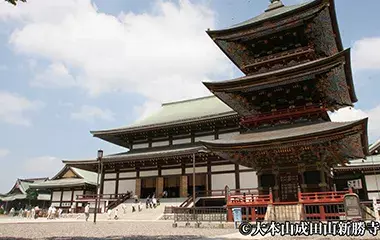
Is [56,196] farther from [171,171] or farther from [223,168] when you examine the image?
[223,168]

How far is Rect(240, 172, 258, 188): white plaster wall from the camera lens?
1049 inches

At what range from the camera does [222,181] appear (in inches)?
1111

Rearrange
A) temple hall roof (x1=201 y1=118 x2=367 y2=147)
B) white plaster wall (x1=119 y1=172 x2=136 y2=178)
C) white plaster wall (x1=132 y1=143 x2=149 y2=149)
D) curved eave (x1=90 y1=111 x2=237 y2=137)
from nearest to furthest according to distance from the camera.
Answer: temple hall roof (x1=201 y1=118 x2=367 y2=147) < curved eave (x1=90 y1=111 x2=237 y2=137) < white plaster wall (x1=119 y1=172 x2=136 y2=178) < white plaster wall (x1=132 y1=143 x2=149 y2=149)

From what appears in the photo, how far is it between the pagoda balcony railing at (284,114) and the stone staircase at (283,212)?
206 inches

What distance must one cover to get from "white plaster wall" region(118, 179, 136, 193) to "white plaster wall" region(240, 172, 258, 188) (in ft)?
38.2

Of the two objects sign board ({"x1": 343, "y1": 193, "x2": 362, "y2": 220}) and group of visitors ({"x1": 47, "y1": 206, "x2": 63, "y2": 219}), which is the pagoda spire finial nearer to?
sign board ({"x1": 343, "y1": 193, "x2": 362, "y2": 220})

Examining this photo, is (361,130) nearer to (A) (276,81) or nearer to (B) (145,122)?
(A) (276,81)

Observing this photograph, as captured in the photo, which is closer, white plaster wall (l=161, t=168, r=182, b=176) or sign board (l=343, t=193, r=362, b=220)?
sign board (l=343, t=193, r=362, b=220)

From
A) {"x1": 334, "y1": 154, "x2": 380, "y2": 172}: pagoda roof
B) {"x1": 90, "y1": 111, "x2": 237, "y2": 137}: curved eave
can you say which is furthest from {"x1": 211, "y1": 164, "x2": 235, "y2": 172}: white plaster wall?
{"x1": 334, "y1": 154, "x2": 380, "y2": 172}: pagoda roof

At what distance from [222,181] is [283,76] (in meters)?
13.2

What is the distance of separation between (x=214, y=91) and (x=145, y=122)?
18.6 m

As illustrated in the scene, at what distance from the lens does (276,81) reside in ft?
60.3

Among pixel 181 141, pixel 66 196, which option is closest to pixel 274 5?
pixel 181 141

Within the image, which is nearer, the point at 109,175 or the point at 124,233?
the point at 124,233
